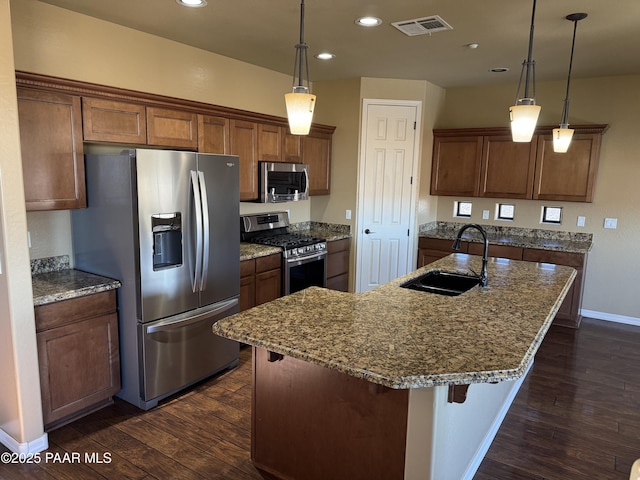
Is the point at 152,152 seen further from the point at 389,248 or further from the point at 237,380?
the point at 389,248

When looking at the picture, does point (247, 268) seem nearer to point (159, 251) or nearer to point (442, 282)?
point (159, 251)

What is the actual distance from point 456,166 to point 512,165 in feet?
2.07

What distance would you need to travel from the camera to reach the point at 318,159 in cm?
512

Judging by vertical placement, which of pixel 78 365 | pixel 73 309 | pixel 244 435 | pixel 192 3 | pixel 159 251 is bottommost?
pixel 244 435

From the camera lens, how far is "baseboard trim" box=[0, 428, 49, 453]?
→ 251cm

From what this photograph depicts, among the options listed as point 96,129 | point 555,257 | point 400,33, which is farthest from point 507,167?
point 96,129

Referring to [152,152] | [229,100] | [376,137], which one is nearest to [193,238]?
[152,152]

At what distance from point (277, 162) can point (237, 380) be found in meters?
2.16

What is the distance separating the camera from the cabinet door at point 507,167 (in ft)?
16.3

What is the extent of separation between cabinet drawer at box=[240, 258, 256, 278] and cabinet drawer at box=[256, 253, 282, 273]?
5cm

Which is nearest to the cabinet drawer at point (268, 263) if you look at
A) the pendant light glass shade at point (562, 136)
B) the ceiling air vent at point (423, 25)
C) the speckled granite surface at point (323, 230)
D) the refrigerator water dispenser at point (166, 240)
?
the speckled granite surface at point (323, 230)

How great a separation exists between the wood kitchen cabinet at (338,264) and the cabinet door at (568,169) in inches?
88.7

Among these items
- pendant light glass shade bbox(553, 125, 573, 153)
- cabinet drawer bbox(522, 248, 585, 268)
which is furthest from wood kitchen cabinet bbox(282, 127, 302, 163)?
cabinet drawer bbox(522, 248, 585, 268)

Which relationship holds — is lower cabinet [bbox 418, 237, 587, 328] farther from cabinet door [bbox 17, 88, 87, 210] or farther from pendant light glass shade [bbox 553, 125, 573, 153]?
cabinet door [bbox 17, 88, 87, 210]
